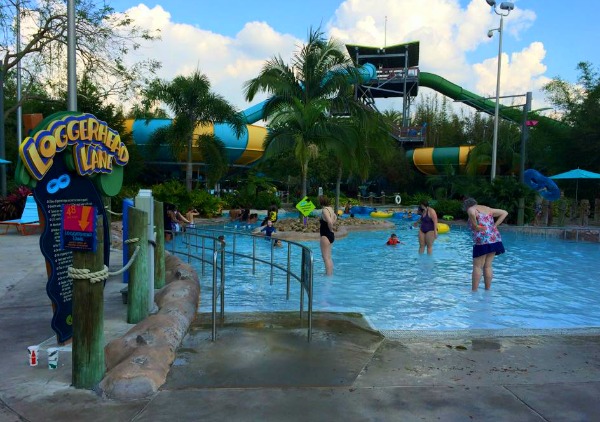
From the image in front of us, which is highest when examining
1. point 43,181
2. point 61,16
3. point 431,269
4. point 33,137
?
point 61,16

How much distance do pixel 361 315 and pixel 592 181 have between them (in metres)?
27.4

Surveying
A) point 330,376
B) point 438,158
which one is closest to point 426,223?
point 330,376

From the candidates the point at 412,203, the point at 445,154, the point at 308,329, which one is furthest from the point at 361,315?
the point at 445,154

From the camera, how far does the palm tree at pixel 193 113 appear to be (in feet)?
76.5

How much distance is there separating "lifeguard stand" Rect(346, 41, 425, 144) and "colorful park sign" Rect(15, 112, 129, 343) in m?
41.9

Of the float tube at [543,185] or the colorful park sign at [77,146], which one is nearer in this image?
the colorful park sign at [77,146]

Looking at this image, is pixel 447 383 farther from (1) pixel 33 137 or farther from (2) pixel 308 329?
(1) pixel 33 137

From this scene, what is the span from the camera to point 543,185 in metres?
25.1

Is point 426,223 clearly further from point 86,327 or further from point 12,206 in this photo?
point 12,206

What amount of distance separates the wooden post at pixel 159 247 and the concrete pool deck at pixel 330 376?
1460 millimetres

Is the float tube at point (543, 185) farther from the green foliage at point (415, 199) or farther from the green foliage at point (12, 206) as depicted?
the green foliage at point (12, 206)

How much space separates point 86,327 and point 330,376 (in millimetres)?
2090

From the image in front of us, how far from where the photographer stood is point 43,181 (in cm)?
502

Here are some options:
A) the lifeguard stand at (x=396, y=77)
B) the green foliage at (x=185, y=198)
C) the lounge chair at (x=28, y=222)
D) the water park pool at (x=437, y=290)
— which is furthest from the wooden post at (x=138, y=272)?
the lifeguard stand at (x=396, y=77)
